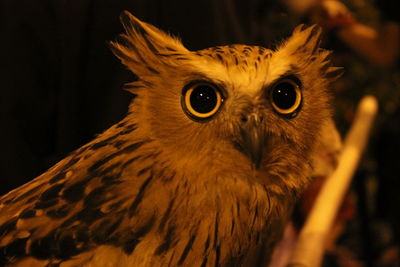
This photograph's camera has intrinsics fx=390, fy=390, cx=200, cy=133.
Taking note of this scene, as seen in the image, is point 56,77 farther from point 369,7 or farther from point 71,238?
point 369,7

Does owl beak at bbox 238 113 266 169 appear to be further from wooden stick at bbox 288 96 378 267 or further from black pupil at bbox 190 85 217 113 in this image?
wooden stick at bbox 288 96 378 267

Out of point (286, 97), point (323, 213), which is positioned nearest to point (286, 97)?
point (286, 97)

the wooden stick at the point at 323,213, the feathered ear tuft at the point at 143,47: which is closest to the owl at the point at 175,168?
the feathered ear tuft at the point at 143,47

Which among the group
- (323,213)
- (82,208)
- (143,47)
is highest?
(143,47)

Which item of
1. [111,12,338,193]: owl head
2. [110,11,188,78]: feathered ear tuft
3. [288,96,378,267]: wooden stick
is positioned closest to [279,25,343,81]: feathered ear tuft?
[111,12,338,193]: owl head

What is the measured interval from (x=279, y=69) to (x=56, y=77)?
0.82 ft

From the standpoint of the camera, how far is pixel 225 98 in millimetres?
375

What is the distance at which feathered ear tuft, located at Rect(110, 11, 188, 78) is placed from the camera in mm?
380

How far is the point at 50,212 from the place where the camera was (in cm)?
40

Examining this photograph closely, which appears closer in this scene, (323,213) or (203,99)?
(203,99)

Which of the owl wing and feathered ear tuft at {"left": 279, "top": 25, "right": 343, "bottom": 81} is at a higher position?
feathered ear tuft at {"left": 279, "top": 25, "right": 343, "bottom": 81}

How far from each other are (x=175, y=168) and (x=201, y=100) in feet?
0.26

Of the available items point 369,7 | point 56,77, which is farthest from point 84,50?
point 369,7

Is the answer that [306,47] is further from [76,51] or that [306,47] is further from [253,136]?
[76,51]
